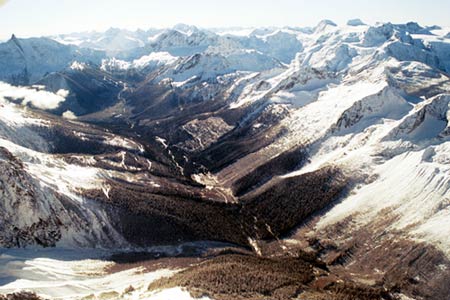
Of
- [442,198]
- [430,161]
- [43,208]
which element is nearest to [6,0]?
[43,208]

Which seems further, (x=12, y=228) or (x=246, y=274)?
(x=12, y=228)

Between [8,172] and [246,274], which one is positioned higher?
[8,172]

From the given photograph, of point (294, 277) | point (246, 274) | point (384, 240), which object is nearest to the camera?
point (246, 274)

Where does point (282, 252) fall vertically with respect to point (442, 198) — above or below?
below

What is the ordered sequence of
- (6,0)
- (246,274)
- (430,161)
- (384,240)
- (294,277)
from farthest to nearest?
(430,161) < (384,240) < (294,277) < (246,274) < (6,0)

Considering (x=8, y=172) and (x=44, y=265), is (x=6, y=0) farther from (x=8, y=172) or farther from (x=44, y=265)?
(x=8, y=172)

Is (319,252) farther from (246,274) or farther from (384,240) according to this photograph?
(246,274)

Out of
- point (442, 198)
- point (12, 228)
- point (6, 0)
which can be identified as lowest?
point (442, 198)

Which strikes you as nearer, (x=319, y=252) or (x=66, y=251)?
(x=66, y=251)

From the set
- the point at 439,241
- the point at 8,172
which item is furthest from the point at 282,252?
the point at 8,172
